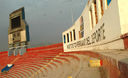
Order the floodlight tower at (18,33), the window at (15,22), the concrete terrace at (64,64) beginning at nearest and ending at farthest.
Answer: the concrete terrace at (64,64) → the floodlight tower at (18,33) → the window at (15,22)

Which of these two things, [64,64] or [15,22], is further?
[15,22]

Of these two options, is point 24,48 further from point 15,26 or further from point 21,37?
point 15,26

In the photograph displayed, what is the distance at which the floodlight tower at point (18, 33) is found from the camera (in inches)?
1238

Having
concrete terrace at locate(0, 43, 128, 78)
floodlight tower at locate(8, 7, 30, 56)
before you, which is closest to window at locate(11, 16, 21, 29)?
floodlight tower at locate(8, 7, 30, 56)

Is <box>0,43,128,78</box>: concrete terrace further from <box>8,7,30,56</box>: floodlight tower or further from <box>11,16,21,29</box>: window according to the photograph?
<box>11,16,21,29</box>: window

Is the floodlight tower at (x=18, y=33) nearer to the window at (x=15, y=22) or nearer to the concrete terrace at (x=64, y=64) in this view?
the window at (x=15, y=22)

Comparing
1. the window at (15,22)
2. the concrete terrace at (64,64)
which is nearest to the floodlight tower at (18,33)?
the window at (15,22)

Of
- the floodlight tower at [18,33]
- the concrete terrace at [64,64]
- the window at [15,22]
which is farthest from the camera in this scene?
the window at [15,22]

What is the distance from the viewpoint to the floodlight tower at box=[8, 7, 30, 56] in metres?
31.5

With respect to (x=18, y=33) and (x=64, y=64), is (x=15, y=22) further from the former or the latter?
(x=64, y=64)

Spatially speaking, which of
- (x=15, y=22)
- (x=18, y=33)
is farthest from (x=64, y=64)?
(x=15, y=22)

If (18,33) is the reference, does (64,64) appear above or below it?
below

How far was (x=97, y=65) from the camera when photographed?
5.54m

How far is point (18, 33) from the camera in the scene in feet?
106
